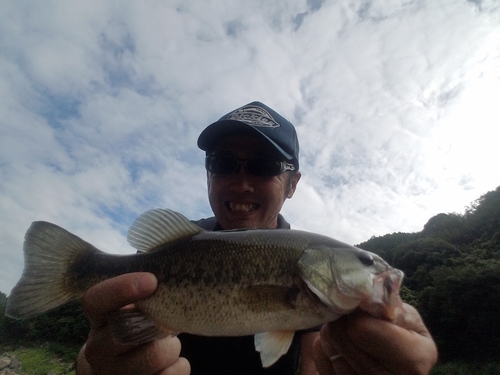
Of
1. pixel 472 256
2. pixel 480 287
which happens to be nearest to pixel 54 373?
pixel 480 287

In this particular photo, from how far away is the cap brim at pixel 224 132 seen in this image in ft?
12.4

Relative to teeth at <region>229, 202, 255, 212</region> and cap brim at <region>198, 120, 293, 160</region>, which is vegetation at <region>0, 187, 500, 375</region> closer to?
teeth at <region>229, 202, 255, 212</region>

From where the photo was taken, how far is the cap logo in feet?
12.8

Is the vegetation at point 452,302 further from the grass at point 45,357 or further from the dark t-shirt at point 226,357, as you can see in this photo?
the dark t-shirt at point 226,357

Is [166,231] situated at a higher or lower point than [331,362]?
higher


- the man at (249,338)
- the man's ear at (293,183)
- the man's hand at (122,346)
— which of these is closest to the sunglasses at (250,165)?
the man at (249,338)

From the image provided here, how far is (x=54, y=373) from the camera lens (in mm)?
21812

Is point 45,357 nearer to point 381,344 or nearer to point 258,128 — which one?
point 258,128

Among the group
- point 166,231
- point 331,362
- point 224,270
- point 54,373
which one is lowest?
point 54,373

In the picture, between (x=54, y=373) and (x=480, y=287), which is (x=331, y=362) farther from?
(x=54, y=373)

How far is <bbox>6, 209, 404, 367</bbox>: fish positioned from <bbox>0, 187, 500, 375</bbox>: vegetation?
21.5 meters

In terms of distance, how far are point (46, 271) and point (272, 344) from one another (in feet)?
5.63

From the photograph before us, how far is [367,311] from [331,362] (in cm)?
71

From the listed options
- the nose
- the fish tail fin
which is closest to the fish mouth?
the nose
